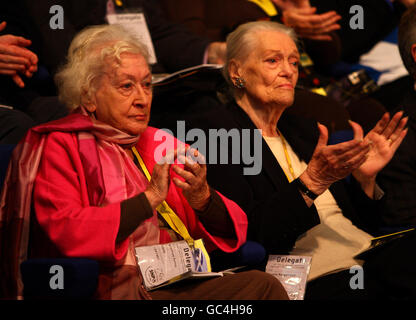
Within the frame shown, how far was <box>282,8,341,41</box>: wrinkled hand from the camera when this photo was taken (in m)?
3.69

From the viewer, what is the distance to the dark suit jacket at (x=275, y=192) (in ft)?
A: 7.75

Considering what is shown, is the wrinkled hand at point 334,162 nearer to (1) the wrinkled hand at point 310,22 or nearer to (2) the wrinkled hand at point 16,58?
(2) the wrinkled hand at point 16,58

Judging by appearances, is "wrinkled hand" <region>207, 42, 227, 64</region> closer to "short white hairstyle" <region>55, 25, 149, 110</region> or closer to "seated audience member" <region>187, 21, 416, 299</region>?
"seated audience member" <region>187, 21, 416, 299</region>

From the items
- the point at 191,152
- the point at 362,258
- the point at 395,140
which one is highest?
the point at 191,152

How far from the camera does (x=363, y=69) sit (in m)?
4.07

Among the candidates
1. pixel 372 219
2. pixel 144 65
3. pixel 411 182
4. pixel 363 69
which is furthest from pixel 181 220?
pixel 363 69

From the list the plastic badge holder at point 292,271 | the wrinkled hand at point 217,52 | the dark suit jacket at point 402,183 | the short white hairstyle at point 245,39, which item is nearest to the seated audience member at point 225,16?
the wrinkled hand at point 217,52

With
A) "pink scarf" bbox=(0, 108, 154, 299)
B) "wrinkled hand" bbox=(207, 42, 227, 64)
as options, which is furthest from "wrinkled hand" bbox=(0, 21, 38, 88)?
"wrinkled hand" bbox=(207, 42, 227, 64)

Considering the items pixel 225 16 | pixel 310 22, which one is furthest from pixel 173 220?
pixel 225 16

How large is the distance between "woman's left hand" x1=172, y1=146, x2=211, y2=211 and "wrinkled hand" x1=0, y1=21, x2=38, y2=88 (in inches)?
40.2

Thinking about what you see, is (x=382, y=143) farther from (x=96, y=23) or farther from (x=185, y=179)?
(x=96, y=23)

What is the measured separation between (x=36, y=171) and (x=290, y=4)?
2625 mm
